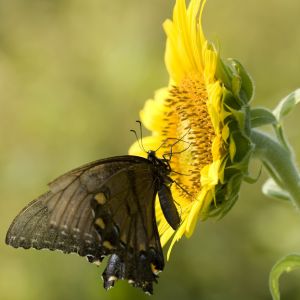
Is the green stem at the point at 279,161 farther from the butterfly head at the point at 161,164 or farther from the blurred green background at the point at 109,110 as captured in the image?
the blurred green background at the point at 109,110

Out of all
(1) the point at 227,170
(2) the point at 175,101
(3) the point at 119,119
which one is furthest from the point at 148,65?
(1) the point at 227,170

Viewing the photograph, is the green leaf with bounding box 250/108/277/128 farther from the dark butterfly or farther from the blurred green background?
the blurred green background

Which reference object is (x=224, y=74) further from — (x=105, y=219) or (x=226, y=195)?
(x=105, y=219)

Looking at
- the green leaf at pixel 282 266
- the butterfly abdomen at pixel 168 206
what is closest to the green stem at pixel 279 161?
the green leaf at pixel 282 266

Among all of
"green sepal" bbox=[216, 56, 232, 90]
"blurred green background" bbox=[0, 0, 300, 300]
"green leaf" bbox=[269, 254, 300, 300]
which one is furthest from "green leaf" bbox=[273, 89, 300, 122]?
"blurred green background" bbox=[0, 0, 300, 300]

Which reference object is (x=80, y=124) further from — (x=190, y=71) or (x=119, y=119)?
(x=190, y=71)
